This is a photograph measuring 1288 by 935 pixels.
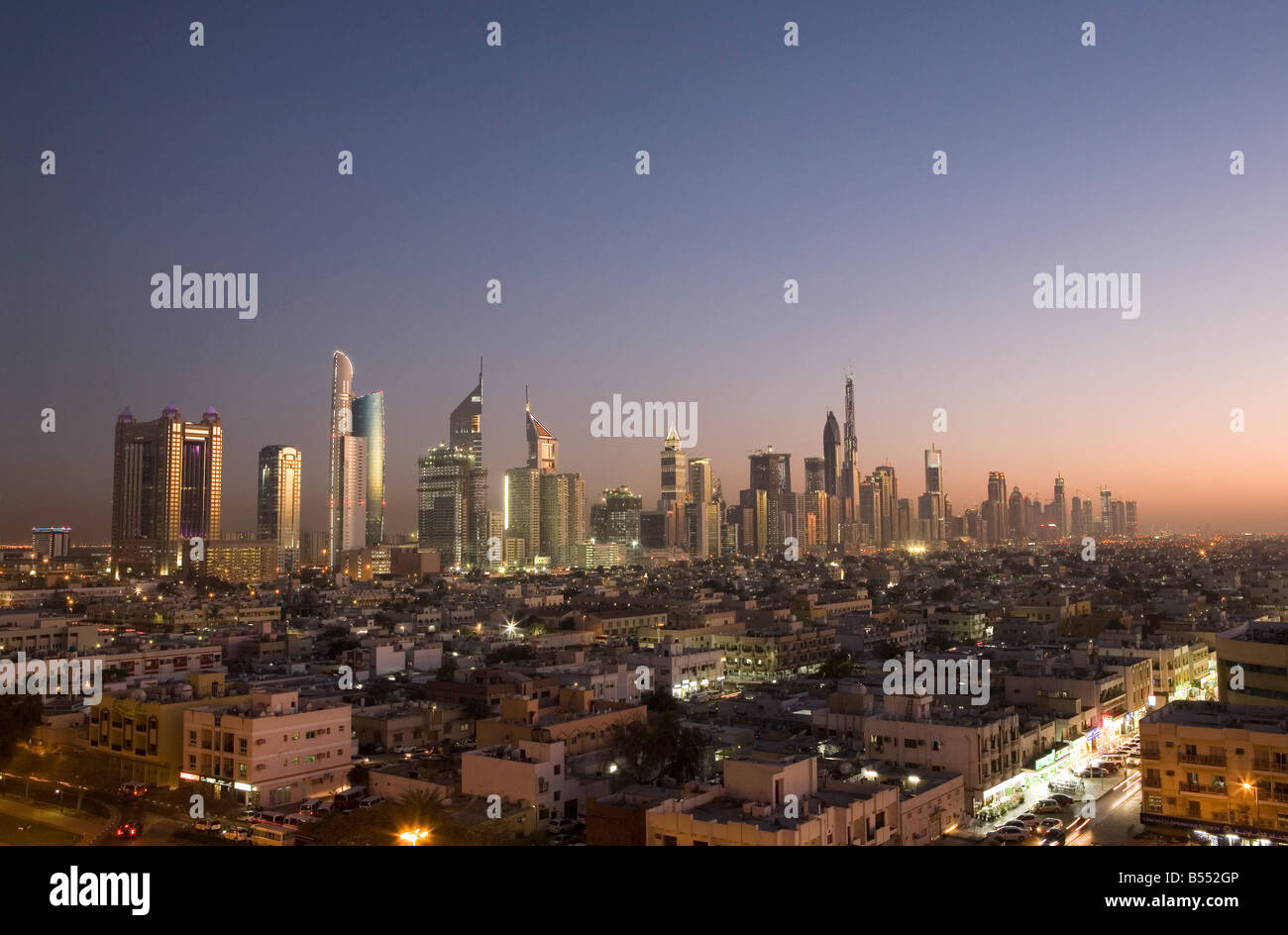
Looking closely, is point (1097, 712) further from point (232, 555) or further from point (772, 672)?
point (232, 555)

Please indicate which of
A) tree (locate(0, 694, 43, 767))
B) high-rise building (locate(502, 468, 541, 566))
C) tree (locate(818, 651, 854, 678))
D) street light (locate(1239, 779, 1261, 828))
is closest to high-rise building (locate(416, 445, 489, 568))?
high-rise building (locate(502, 468, 541, 566))

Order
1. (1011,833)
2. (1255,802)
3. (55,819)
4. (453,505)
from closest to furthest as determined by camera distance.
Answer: (1255,802)
(1011,833)
(55,819)
(453,505)

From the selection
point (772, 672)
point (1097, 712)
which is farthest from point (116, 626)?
point (1097, 712)

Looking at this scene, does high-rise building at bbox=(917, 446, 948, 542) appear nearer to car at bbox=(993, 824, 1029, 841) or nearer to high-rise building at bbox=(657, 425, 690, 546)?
high-rise building at bbox=(657, 425, 690, 546)

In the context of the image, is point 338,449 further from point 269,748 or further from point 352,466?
point 269,748

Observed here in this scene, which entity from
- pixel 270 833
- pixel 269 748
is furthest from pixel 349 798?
pixel 269 748
